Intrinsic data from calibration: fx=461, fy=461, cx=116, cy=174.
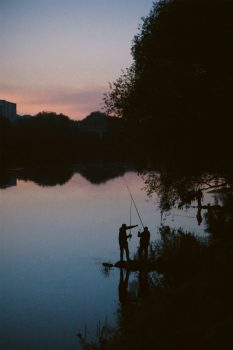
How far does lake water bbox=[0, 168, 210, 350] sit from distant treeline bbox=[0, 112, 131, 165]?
62.7 m

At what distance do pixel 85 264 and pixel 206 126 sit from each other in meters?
11.2

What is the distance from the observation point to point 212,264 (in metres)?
19.5

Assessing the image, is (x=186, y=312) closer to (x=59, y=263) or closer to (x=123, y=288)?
(x=123, y=288)

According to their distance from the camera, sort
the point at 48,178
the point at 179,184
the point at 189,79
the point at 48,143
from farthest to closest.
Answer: the point at 48,143 → the point at 48,178 → the point at 179,184 → the point at 189,79

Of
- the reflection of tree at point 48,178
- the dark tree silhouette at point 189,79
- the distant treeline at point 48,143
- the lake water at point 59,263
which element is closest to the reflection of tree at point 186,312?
the lake water at point 59,263

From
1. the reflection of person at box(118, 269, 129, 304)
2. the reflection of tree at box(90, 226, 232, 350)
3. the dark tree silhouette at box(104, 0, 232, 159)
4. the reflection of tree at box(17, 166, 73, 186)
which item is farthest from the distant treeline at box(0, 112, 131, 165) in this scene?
the reflection of tree at box(90, 226, 232, 350)

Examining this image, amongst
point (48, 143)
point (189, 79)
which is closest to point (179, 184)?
point (189, 79)

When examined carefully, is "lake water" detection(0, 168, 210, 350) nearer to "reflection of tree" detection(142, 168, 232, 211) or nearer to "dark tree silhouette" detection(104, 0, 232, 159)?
"reflection of tree" detection(142, 168, 232, 211)

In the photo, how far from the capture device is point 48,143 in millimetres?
150125

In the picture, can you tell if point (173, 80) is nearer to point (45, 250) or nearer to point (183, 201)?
point (183, 201)

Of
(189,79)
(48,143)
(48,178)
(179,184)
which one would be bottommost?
(48,178)

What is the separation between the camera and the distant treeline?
129750mm

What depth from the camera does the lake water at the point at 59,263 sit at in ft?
60.1

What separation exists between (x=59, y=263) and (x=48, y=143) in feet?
408
